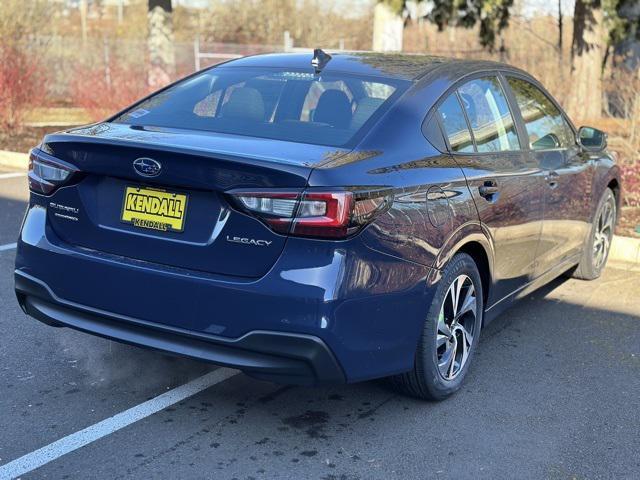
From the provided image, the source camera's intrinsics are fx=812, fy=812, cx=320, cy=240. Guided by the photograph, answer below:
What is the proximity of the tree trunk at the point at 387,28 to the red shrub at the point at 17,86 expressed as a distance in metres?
6.15

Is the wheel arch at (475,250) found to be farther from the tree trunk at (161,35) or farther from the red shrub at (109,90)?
the tree trunk at (161,35)

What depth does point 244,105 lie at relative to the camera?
162 inches

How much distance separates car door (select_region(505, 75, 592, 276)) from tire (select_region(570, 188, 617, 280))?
323 millimetres

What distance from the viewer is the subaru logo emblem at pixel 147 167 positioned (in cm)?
335

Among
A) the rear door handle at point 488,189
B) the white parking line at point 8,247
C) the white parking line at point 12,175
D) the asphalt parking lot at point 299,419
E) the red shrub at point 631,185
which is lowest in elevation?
the asphalt parking lot at point 299,419

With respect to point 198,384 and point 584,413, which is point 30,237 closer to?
point 198,384

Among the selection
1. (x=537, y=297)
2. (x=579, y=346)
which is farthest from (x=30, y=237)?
(x=537, y=297)

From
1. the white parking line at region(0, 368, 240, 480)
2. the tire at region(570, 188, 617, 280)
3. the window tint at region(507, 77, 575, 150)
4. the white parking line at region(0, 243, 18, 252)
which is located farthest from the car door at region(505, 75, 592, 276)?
the white parking line at region(0, 243, 18, 252)

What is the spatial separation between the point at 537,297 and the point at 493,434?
2540 mm

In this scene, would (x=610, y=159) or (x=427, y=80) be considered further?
(x=610, y=159)

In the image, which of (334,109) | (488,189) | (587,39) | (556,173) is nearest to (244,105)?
(334,109)

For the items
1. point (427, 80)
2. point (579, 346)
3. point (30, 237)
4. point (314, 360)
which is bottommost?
point (579, 346)

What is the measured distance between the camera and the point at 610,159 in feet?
21.1

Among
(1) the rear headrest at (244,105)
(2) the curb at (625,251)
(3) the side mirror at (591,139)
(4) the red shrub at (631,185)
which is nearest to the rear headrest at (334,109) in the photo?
(1) the rear headrest at (244,105)
